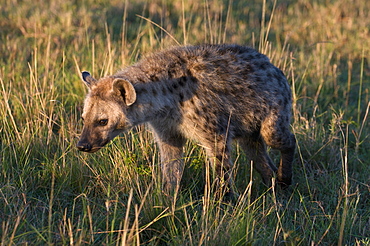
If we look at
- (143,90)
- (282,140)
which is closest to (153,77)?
(143,90)

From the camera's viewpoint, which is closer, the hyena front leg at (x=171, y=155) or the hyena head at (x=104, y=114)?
the hyena head at (x=104, y=114)

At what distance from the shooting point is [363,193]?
14.0ft

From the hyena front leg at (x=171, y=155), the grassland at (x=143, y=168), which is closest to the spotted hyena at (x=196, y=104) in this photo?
the hyena front leg at (x=171, y=155)

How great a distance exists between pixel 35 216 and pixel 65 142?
3.90 feet

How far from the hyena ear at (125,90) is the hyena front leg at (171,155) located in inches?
21.0

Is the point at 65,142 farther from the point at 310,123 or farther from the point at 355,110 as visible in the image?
the point at 355,110

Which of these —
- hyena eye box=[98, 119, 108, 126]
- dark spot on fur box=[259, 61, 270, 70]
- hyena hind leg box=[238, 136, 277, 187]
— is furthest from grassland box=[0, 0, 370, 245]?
dark spot on fur box=[259, 61, 270, 70]

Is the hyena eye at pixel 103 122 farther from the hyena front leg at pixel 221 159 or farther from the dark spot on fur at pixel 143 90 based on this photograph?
the hyena front leg at pixel 221 159

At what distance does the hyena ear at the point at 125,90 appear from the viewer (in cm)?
368

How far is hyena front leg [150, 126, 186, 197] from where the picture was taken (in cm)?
421

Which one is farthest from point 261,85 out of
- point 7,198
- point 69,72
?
point 69,72

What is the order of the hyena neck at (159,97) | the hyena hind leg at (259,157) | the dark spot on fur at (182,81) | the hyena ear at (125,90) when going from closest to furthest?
1. the hyena ear at (125,90)
2. the hyena neck at (159,97)
3. the dark spot on fur at (182,81)
4. the hyena hind leg at (259,157)

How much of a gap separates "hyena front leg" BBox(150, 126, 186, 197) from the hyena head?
435mm

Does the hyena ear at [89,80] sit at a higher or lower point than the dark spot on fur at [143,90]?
higher
